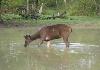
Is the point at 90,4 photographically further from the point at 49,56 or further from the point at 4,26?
the point at 49,56

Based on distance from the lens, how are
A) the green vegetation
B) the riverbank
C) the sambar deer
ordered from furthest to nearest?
the green vegetation < the riverbank < the sambar deer

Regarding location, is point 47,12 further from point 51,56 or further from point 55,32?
point 51,56

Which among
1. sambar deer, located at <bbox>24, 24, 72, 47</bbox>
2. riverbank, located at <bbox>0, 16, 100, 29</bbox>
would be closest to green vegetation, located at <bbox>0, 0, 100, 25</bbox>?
riverbank, located at <bbox>0, 16, 100, 29</bbox>

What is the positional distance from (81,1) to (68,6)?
14.0ft

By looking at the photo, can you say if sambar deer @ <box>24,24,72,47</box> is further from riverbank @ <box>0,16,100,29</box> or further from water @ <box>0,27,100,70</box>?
riverbank @ <box>0,16,100,29</box>

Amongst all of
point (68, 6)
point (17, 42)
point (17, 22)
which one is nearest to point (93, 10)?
point (68, 6)

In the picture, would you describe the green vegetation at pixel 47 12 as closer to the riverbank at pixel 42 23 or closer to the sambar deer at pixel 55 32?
the riverbank at pixel 42 23

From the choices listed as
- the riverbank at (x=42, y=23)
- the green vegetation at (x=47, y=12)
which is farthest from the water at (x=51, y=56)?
the green vegetation at (x=47, y=12)

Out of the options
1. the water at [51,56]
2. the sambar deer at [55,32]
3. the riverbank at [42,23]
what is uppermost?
the sambar deer at [55,32]

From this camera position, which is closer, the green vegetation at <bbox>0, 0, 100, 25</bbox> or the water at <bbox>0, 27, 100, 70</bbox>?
the water at <bbox>0, 27, 100, 70</bbox>

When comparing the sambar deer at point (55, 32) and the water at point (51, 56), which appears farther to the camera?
the sambar deer at point (55, 32)

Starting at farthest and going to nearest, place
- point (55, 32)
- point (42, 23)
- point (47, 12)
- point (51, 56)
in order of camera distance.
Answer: point (47, 12)
point (42, 23)
point (55, 32)
point (51, 56)

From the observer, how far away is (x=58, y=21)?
34.1 metres

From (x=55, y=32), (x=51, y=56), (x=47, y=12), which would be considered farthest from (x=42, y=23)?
(x=51, y=56)
